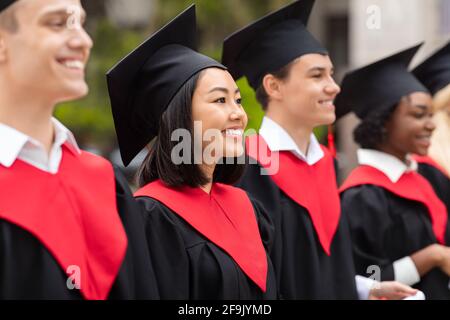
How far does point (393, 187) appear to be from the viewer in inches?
171

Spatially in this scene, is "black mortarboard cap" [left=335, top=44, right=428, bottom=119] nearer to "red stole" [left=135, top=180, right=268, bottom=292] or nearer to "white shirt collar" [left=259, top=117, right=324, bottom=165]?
"white shirt collar" [left=259, top=117, right=324, bottom=165]

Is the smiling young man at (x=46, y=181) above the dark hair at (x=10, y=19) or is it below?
below

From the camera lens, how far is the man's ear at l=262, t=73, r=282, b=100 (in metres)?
3.83

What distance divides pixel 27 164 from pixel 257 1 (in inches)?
554

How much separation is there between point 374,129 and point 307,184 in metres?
0.94

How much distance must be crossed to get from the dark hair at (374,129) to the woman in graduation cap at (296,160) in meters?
0.58

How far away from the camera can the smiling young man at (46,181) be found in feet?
7.09

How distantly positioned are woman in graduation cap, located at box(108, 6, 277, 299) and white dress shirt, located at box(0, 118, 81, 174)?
1.75ft

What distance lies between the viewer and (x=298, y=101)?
12.3 ft

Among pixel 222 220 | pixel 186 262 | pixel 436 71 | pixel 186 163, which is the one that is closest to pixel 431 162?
pixel 436 71

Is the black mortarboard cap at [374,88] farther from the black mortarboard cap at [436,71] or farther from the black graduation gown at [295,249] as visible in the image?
the black graduation gown at [295,249]

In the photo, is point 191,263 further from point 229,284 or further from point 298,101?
point 298,101

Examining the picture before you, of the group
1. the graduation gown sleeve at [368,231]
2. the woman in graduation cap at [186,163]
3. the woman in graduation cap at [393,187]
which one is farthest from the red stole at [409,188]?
the woman in graduation cap at [186,163]
